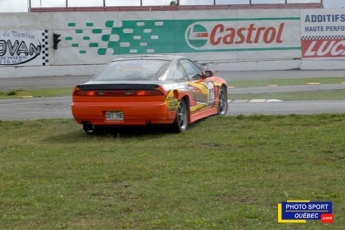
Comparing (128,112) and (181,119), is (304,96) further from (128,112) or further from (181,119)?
(128,112)

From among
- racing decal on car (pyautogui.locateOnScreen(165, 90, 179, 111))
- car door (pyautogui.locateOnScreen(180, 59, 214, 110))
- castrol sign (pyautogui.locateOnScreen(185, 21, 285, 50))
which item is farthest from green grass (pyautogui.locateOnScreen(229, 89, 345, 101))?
castrol sign (pyautogui.locateOnScreen(185, 21, 285, 50))

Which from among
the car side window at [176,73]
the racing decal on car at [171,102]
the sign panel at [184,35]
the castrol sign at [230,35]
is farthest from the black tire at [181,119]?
the castrol sign at [230,35]

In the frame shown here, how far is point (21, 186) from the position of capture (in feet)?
25.1

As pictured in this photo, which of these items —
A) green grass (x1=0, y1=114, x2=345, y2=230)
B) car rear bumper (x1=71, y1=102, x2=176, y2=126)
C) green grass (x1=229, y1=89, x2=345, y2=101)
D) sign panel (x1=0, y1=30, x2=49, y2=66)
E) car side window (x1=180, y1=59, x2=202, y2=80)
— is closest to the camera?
green grass (x1=0, y1=114, x2=345, y2=230)

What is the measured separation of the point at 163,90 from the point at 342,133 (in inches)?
107

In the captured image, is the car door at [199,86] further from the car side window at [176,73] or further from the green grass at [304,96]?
the green grass at [304,96]

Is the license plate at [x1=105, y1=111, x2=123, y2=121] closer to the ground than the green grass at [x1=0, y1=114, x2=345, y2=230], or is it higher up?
higher up

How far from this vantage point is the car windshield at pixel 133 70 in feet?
38.5

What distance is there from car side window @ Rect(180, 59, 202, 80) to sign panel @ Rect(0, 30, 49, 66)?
2527cm

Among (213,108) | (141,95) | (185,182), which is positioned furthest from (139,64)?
(185,182)

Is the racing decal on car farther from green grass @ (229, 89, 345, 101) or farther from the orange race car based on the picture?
green grass @ (229, 89, 345, 101)

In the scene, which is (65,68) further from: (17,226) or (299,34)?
(17,226)

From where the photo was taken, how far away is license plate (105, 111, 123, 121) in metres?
11.3

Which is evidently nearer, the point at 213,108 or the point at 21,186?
the point at 21,186
